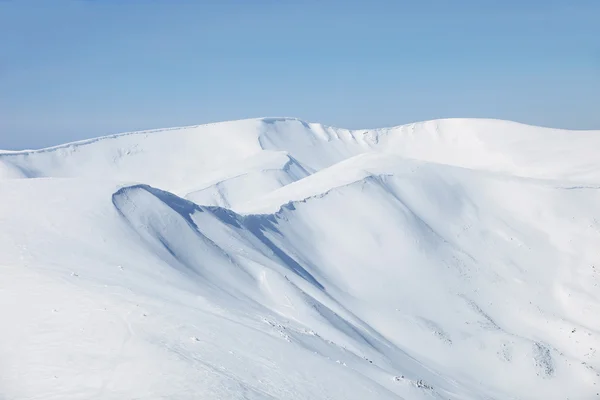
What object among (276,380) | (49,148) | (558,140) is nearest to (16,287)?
(276,380)

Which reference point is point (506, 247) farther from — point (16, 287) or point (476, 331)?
point (16, 287)

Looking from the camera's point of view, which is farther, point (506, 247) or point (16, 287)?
point (506, 247)

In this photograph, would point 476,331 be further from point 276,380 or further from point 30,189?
point 30,189

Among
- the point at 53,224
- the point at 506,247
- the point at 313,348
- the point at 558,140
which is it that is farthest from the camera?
the point at 558,140

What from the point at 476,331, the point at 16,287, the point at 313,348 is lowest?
the point at 16,287

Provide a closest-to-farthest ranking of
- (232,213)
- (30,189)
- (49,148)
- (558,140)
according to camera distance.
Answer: (30,189)
(232,213)
(49,148)
(558,140)

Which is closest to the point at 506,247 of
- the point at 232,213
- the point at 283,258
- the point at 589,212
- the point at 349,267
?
the point at 589,212

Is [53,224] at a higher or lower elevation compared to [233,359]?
higher
